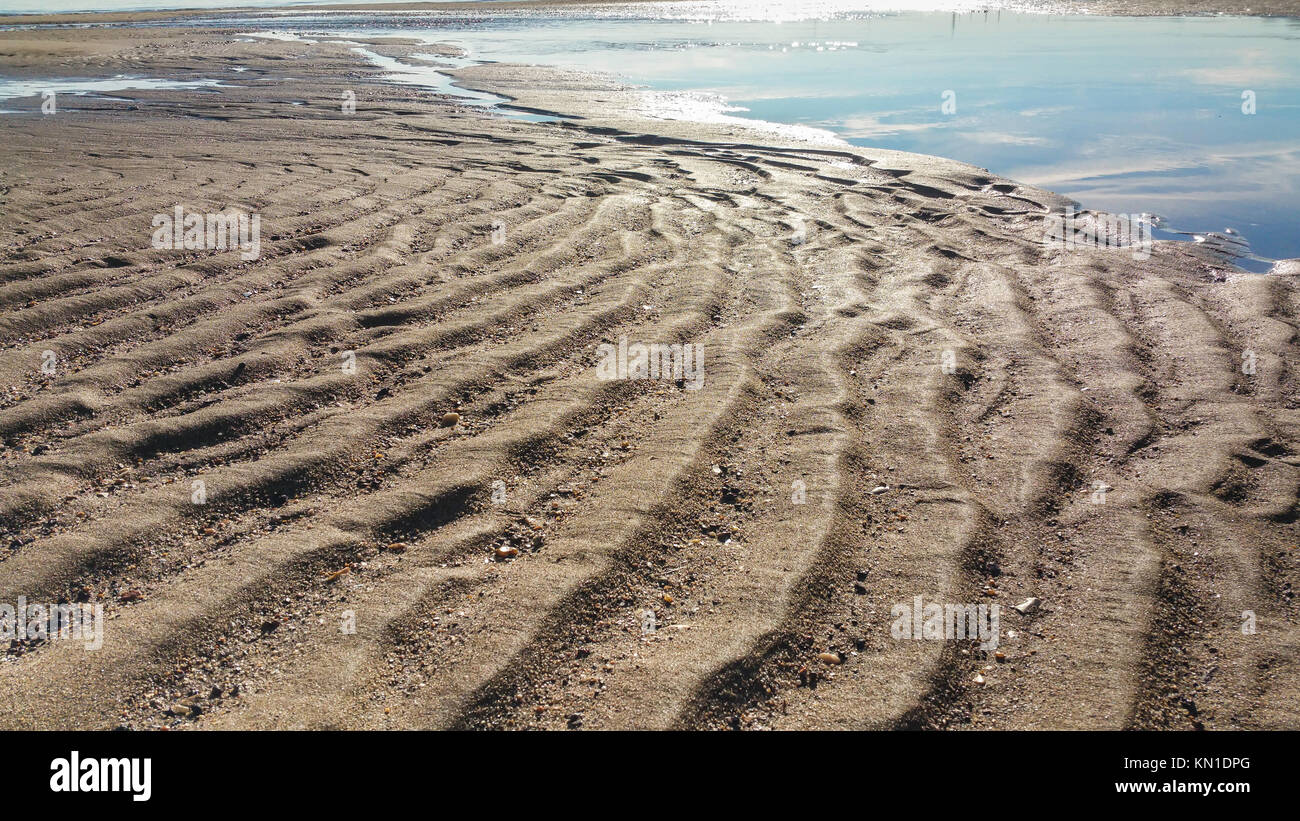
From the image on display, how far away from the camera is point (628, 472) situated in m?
4.41

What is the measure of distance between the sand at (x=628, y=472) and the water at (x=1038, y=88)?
313 centimetres

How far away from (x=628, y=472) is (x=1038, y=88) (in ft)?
56.3

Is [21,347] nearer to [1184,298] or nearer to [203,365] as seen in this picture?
[203,365]

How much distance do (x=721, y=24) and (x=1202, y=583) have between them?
37710mm

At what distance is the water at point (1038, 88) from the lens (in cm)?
1078

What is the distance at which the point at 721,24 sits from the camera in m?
36.7

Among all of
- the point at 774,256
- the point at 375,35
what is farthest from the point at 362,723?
the point at 375,35
